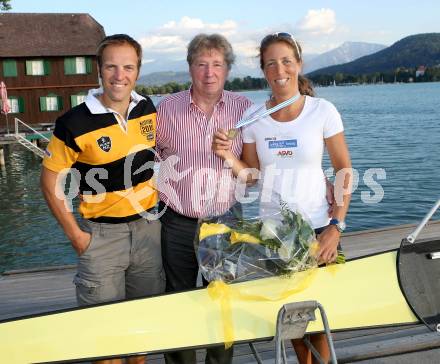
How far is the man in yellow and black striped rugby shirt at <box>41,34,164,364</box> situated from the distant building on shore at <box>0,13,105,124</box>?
31639 millimetres

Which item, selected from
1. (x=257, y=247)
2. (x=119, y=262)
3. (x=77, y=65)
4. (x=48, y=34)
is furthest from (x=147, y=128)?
(x=48, y=34)

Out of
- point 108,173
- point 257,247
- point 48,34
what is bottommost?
point 257,247

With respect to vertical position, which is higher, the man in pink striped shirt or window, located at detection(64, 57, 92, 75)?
window, located at detection(64, 57, 92, 75)

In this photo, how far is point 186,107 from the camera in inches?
127

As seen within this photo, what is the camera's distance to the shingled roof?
1318 inches

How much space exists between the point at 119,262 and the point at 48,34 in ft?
116

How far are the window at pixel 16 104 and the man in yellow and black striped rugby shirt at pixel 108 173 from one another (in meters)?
32.7

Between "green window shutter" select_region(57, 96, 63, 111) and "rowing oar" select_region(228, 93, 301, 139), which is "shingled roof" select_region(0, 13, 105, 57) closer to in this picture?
"green window shutter" select_region(57, 96, 63, 111)

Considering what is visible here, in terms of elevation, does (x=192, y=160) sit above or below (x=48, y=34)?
Result: below

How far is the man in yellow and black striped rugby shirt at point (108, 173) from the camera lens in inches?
110

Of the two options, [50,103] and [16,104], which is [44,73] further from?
[16,104]

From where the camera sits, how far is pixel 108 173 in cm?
290

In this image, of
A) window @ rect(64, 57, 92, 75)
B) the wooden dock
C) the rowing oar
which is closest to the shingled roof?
window @ rect(64, 57, 92, 75)

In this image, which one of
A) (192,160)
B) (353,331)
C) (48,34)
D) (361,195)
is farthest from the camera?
(48,34)
